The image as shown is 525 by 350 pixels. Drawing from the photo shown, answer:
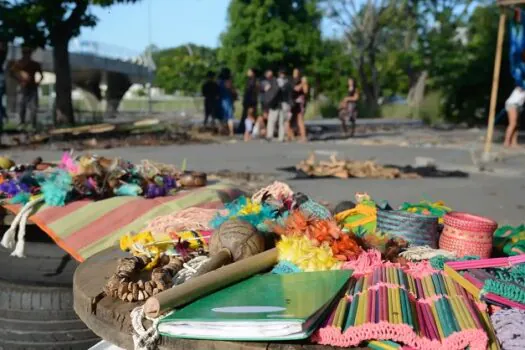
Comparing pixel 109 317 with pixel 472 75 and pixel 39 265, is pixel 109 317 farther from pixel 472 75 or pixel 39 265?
pixel 472 75

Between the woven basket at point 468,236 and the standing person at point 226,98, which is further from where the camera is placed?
the standing person at point 226,98

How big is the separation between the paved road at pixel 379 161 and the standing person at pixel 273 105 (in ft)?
2.91

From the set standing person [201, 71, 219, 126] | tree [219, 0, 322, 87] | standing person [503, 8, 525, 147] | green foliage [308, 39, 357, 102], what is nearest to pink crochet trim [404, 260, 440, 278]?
standing person [503, 8, 525, 147]

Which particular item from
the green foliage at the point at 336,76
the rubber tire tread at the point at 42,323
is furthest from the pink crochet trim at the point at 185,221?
the green foliage at the point at 336,76

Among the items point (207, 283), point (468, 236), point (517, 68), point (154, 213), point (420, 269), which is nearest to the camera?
point (207, 283)

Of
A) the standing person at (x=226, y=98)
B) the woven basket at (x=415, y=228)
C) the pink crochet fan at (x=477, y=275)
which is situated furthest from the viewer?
the standing person at (x=226, y=98)

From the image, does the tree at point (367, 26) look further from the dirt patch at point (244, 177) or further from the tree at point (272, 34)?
the dirt patch at point (244, 177)

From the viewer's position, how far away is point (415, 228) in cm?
259

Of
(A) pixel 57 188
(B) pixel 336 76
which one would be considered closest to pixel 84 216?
(A) pixel 57 188

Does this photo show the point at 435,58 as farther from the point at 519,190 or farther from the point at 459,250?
the point at 459,250

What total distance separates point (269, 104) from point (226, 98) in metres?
2.62

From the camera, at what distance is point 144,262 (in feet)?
7.46

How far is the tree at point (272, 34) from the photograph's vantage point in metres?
27.7

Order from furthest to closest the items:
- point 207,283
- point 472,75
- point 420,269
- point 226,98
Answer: point 472,75 < point 226,98 < point 420,269 < point 207,283
